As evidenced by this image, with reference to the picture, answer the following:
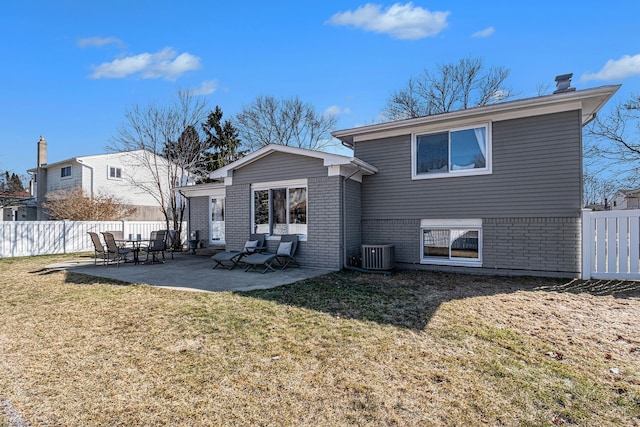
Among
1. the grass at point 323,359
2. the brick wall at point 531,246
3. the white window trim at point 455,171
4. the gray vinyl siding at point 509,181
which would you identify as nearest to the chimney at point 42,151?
the grass at point 323,359

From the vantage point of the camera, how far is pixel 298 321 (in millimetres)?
4738

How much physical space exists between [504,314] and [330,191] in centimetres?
546

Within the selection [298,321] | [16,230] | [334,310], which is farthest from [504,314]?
[16,230]

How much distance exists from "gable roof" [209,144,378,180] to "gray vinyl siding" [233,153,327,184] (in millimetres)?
148

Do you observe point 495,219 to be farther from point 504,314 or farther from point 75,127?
point 75,127

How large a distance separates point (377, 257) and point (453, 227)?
2393 millimetres

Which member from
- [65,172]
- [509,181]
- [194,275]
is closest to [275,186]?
[194,275]

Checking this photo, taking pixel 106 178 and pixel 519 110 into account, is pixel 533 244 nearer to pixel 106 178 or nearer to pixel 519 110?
→ pixel 519 110

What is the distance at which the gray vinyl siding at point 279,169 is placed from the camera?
31.7 feet

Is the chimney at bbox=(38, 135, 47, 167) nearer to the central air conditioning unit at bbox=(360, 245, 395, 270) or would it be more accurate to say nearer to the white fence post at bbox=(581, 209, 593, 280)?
the central air conditioning unit at bbox=(360, 245, 395, 270)

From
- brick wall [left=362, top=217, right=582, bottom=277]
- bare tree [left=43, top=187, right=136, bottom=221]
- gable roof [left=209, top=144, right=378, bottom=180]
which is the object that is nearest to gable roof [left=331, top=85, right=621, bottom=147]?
gable roof [left=209, top=144, right=378, bottom=180]

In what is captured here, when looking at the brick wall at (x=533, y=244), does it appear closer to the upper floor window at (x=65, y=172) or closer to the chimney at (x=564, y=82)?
the chimney at (x=564, y=82)

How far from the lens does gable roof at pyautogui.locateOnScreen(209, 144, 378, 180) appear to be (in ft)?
29.2

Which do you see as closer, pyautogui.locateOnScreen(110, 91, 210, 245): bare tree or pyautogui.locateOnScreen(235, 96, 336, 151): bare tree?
pyautogui.locateOnScreen(110, 91, 210, 245): bare tree
